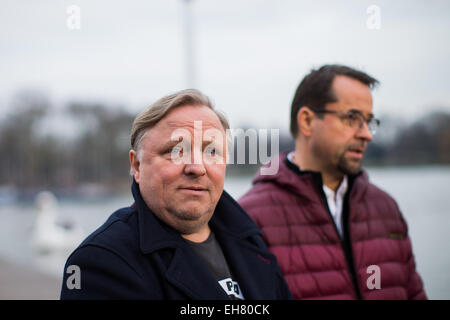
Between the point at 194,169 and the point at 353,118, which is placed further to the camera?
the point at 353,118

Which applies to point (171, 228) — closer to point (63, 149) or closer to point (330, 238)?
point (330, 238)

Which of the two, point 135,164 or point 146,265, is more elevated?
point 135,164

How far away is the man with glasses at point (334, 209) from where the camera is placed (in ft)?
8.23

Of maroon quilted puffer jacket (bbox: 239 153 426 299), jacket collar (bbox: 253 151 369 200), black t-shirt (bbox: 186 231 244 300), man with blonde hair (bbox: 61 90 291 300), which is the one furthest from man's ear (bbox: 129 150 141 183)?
→ jacket collar (bbox: 253 151 369 200)

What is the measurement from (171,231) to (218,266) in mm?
297

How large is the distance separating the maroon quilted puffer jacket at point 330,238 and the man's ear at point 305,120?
0.28 meters

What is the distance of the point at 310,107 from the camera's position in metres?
2.87

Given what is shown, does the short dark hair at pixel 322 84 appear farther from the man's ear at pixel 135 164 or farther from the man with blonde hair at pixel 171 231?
the man's ear at pixel 135 164

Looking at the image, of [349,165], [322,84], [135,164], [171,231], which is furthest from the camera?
[322,84]

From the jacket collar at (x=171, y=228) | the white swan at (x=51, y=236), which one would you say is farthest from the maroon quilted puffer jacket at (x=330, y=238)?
the white swan at (x=51, y=236)

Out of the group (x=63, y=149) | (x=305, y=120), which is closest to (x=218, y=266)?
(x=305, y=120)

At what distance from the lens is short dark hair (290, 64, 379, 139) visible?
2.80 m

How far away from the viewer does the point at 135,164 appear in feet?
6.55
